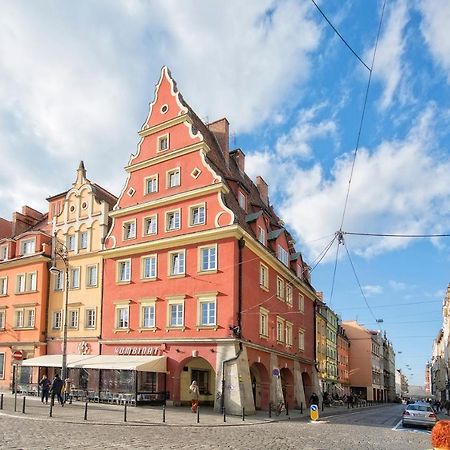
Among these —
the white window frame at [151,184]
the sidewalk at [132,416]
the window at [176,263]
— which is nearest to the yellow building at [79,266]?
the white window frame at [151,184]

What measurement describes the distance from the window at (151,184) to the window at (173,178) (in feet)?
3.66

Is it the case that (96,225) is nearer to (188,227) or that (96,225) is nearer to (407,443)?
(188,227)

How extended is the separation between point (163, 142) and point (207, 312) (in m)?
13.1

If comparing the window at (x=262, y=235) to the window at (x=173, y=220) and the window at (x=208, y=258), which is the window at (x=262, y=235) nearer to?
the window at (x=208, y=258)

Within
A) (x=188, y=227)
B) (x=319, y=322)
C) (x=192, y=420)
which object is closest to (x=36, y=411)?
(x=192, y=420)

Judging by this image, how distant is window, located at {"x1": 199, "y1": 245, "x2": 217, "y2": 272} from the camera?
32591 millimetres

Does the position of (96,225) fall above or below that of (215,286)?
above

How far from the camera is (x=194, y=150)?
35.1 m

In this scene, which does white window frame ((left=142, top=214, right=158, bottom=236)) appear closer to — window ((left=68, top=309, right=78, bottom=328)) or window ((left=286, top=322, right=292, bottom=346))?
window ((left=68, top=309, right=78, bottom=328))

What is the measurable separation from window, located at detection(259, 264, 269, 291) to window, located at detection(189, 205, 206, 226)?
5520 millimetres

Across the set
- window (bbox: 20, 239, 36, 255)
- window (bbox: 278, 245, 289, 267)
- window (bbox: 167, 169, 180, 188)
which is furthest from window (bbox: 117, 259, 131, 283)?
window (bbox: 278, 245, 289, 267)

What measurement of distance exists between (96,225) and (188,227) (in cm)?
980

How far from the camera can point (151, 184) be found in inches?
1470

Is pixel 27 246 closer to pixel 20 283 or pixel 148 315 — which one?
pixel 20 283
